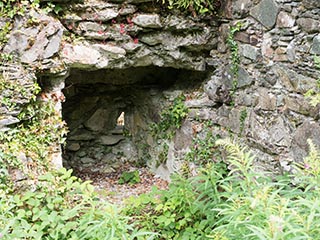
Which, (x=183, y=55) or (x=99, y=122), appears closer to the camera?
(x=183, y=55)

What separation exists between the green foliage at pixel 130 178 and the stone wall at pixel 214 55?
66 centimetres

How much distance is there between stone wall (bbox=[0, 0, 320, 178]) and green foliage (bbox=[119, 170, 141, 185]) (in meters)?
0.66

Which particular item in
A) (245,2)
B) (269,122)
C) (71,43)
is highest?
(245,2)

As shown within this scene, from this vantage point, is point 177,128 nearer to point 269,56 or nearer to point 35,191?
point 269,56

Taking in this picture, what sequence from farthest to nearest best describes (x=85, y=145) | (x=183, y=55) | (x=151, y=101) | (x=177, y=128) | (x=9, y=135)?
1. (x=85, y=145)
2. (x=151, y=101)
3. (x=177, y=128)
4. (x=183, y=55)
5. (x=9, y=135)

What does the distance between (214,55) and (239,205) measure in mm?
2567

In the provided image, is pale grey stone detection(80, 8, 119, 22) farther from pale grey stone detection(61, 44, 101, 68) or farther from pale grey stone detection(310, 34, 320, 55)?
pale grey stone detection(310, 34, 320, 55)

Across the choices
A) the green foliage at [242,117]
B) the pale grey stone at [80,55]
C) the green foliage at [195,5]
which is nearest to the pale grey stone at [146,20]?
the green foliage at [195,5]

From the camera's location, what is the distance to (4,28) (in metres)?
A: 3.42

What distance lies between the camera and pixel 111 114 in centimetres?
628

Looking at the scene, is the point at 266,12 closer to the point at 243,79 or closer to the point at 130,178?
the point at 243,79

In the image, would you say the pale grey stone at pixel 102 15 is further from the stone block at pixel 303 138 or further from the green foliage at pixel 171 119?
the stone block at pixel 303 138

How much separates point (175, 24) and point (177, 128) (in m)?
1.39

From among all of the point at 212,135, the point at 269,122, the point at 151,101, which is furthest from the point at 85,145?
the point at 269,122
